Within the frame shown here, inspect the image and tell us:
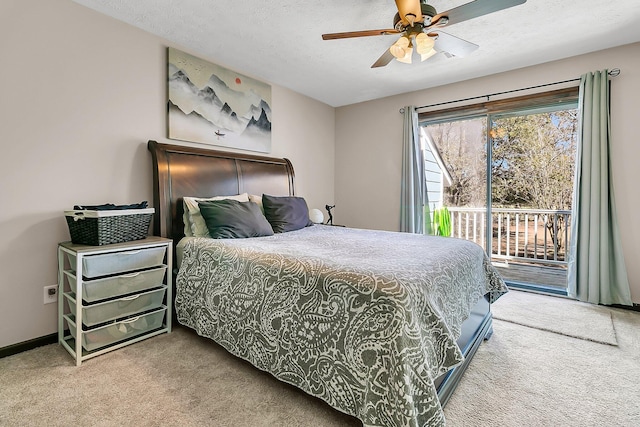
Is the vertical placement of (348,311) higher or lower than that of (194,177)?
lower

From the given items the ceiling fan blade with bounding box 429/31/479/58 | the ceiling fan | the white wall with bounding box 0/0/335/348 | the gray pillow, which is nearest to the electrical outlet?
the white wall with bounding box 0/0/335/348

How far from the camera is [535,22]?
2.45m

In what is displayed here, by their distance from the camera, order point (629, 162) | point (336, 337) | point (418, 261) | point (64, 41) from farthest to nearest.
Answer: point (629, 162) < point (64, 41) < point (418, 261) < point (336, 337)

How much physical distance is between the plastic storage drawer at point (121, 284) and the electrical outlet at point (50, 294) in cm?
32

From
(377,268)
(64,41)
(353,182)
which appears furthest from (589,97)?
(64,41)

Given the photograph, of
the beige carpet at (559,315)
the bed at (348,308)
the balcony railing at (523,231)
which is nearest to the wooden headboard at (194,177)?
the bed at (348,308)

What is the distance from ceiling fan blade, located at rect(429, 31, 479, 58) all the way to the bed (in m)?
1.49

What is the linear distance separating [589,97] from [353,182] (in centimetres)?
285

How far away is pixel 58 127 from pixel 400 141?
3.71 m

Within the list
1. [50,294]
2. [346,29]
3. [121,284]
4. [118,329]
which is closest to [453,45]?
[346,29]

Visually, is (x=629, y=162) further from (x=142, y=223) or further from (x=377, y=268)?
(x=142, y=223)

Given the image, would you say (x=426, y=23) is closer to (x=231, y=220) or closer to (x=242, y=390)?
(x=231, y=220)

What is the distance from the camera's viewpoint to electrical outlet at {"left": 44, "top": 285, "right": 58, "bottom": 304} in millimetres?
2129

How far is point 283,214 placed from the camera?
3000 millimetres
